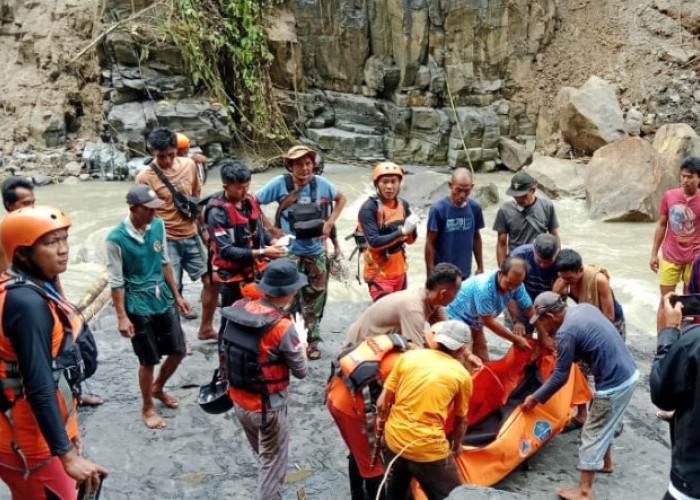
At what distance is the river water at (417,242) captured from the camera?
7543 millimetres

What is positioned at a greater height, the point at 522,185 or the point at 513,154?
the point at 522,185

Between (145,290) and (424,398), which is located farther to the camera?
(145,290)

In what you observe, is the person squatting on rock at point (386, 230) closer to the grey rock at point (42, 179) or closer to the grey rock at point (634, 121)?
the grey rock at point (42, 179)

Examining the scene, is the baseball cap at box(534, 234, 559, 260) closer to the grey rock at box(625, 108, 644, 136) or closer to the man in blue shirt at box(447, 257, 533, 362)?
the man in blue shirt at box(447, 257, 533, 362)

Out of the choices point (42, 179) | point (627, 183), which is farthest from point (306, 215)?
point (42, 179)

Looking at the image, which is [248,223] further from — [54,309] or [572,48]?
[572,48]

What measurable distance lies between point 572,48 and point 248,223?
544 inches

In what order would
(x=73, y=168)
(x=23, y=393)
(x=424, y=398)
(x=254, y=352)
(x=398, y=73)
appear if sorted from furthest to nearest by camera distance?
(x=398, y=73), (x=73, y=168), (x=254, y=352), (x=424, y=398), (x=23, y=393)

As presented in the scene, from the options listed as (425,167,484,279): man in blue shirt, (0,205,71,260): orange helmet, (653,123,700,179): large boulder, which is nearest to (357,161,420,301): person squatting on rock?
(425,167,484,279): man in blue shirt

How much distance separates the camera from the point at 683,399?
7.90ft

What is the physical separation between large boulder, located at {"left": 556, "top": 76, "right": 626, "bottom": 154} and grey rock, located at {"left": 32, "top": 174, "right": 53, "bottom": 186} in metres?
10.5

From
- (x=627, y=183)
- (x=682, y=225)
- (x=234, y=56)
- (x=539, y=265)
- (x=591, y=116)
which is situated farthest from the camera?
(x=234, y=56)

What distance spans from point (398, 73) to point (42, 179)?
7898 millimetres

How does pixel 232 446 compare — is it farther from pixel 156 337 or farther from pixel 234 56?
pixel 234 56
